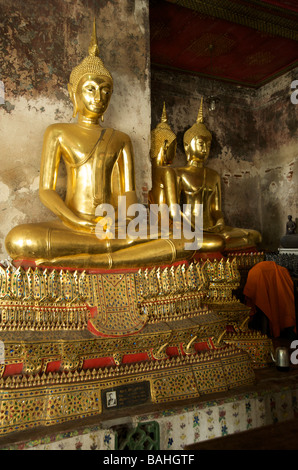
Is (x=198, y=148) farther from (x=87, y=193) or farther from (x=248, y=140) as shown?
(x=87, y=193)

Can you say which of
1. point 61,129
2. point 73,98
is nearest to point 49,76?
point 73,98

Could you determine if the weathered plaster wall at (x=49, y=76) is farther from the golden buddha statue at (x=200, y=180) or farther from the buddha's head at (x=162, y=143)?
the golden buddha statue at (x=200, y=180)

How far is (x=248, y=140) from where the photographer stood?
629cm

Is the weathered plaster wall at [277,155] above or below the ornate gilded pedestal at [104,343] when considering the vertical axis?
above

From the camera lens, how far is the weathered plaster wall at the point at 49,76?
2.99 m

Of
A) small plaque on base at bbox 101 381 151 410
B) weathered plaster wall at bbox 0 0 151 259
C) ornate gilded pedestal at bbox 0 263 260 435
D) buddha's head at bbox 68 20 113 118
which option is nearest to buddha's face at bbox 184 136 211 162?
weathered plaster wall at bbox 0 0 151 259

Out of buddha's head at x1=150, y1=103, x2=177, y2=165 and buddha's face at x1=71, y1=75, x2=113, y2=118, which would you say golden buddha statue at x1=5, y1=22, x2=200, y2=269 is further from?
buddha's head at x1=150, y1=103, x2=177, y2=165

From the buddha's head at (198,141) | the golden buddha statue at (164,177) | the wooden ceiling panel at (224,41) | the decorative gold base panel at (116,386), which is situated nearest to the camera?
the decorative gold base panel at (116,386)

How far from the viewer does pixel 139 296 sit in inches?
95.6

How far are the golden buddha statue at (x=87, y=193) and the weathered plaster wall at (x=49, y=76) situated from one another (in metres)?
0.24

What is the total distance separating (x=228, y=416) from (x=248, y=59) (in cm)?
497

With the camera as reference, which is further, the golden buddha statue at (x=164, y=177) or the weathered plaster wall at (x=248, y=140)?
the weathered plaster wall at (x=248, y=140)

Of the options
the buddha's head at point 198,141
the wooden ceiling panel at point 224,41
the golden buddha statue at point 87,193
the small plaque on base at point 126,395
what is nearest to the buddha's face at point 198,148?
the buddha's head at point 198,141
